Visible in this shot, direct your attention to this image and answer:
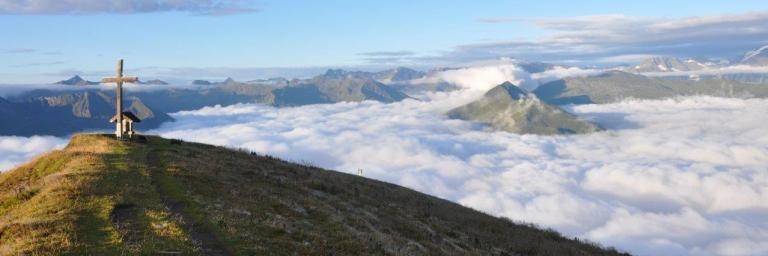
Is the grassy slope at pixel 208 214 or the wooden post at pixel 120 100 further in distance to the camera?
the wooden post at pixel 120 100

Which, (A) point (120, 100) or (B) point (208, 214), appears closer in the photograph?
(B) point (208, 214)

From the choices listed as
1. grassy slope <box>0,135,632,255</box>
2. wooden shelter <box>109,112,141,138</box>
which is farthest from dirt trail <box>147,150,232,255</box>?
wooden shelter <box>109,112,141,138</box>

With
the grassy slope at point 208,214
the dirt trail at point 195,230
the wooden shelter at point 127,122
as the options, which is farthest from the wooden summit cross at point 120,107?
the dirt trail at point 195,230

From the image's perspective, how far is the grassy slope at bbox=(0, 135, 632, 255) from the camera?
822 inches

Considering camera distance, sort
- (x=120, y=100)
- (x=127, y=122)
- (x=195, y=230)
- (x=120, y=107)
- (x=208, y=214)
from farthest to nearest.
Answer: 1. (x=127, y=122)
2. (x=120, y=107)
3. (x=120, y=100)
4. (x=208, y=214)
5. (x=195, y=230)

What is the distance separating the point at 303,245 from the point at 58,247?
8659mm

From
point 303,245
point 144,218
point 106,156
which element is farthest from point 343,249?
point 106,156

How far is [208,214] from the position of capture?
84.5 ft

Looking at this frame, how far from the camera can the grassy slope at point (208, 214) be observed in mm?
20891

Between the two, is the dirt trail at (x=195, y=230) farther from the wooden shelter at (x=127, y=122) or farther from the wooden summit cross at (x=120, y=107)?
the wooden shelter at (x=127, y=122)

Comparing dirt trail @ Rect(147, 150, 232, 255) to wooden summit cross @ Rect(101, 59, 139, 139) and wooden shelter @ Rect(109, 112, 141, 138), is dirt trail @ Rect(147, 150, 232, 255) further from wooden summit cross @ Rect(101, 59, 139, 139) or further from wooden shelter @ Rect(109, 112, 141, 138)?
wooden shelter @ Rect(109, 112, 141, 138)

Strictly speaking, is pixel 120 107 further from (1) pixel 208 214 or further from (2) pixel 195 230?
(2) pixel 195 230

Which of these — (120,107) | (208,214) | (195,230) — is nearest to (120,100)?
(120,107)

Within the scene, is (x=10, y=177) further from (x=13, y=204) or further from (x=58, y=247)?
(x=58, y=247)
